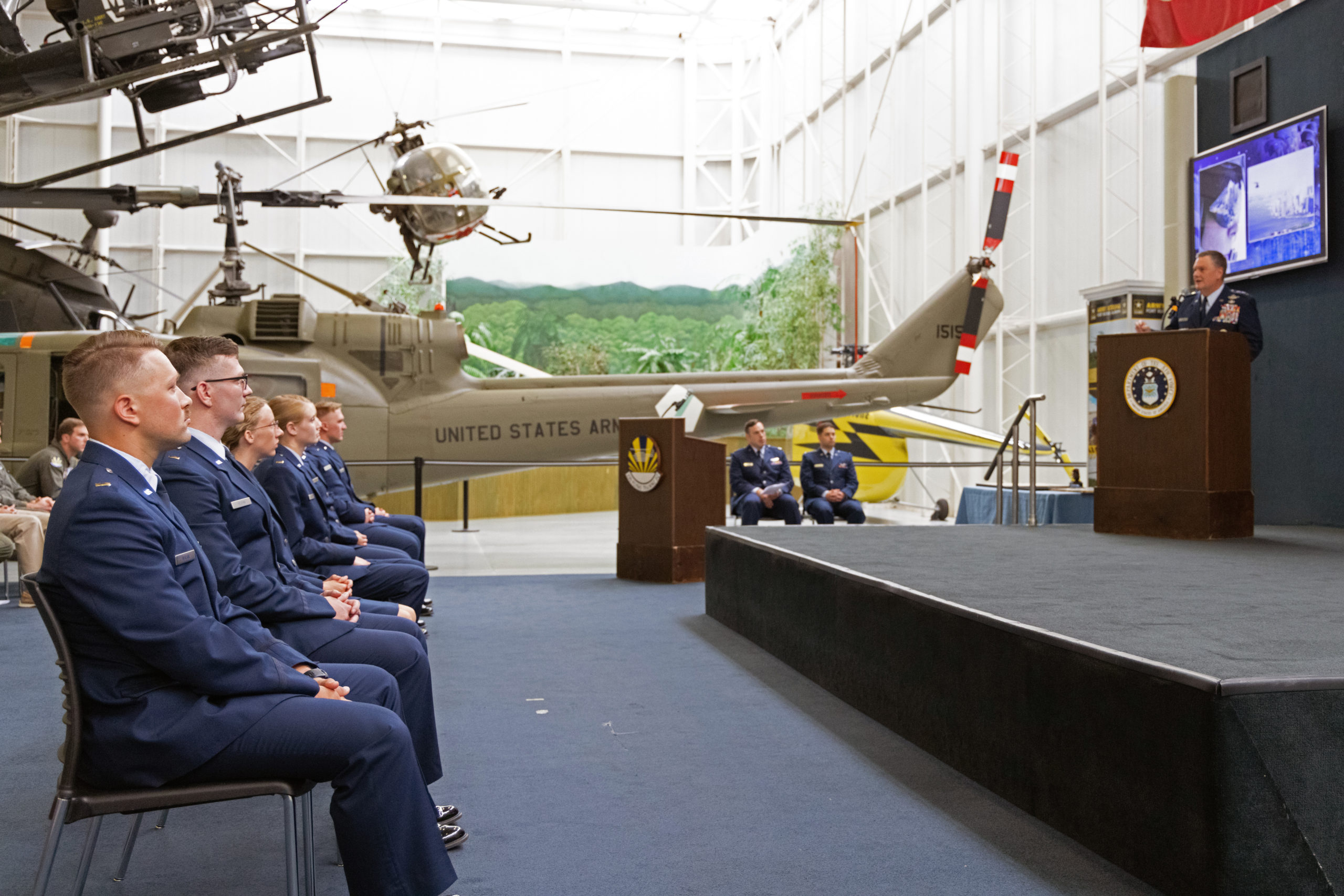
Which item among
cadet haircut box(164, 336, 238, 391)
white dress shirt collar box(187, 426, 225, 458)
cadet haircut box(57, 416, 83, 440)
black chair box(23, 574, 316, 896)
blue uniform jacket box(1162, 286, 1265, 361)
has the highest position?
blue uniform jacket box(1162, 286, 1265, 361)

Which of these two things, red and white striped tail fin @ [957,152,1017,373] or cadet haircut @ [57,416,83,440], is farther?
red and white striped tail fin @ [957,152,1017,373]

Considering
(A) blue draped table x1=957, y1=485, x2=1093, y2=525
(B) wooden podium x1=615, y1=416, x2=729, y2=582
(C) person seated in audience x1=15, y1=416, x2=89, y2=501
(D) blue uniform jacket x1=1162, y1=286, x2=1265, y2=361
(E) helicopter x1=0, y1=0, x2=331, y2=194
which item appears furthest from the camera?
(A) blue draped table x1=957, y1=485, x2=1093, y2=525

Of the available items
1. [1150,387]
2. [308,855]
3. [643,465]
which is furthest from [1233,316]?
[308,855]

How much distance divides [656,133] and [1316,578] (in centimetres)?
1629

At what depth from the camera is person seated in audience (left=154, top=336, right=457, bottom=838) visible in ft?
6.85

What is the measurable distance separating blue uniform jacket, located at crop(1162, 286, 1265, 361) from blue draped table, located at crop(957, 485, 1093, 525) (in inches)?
68.8

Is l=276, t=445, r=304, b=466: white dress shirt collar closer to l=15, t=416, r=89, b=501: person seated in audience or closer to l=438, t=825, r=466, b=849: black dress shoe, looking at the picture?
l=438, t=825, r=466, b=849: black dress shoe

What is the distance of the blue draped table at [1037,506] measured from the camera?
6.68 meters

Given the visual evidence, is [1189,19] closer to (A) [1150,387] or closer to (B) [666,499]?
(A) [1150,387]

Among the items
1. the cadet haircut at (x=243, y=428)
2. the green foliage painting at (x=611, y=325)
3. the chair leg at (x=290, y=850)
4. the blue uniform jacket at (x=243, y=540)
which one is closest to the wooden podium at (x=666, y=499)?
the cadet haircut at (x=243, y=428)

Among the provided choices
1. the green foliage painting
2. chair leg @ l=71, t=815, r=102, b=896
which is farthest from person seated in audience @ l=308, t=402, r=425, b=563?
the green foliage painting

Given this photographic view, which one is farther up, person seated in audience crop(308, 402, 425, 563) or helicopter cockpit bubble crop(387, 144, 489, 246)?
helicopter cockpit bubble crop(387, 144, 489, 246)

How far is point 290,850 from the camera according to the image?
1.58 m

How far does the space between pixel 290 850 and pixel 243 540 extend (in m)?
0.89
